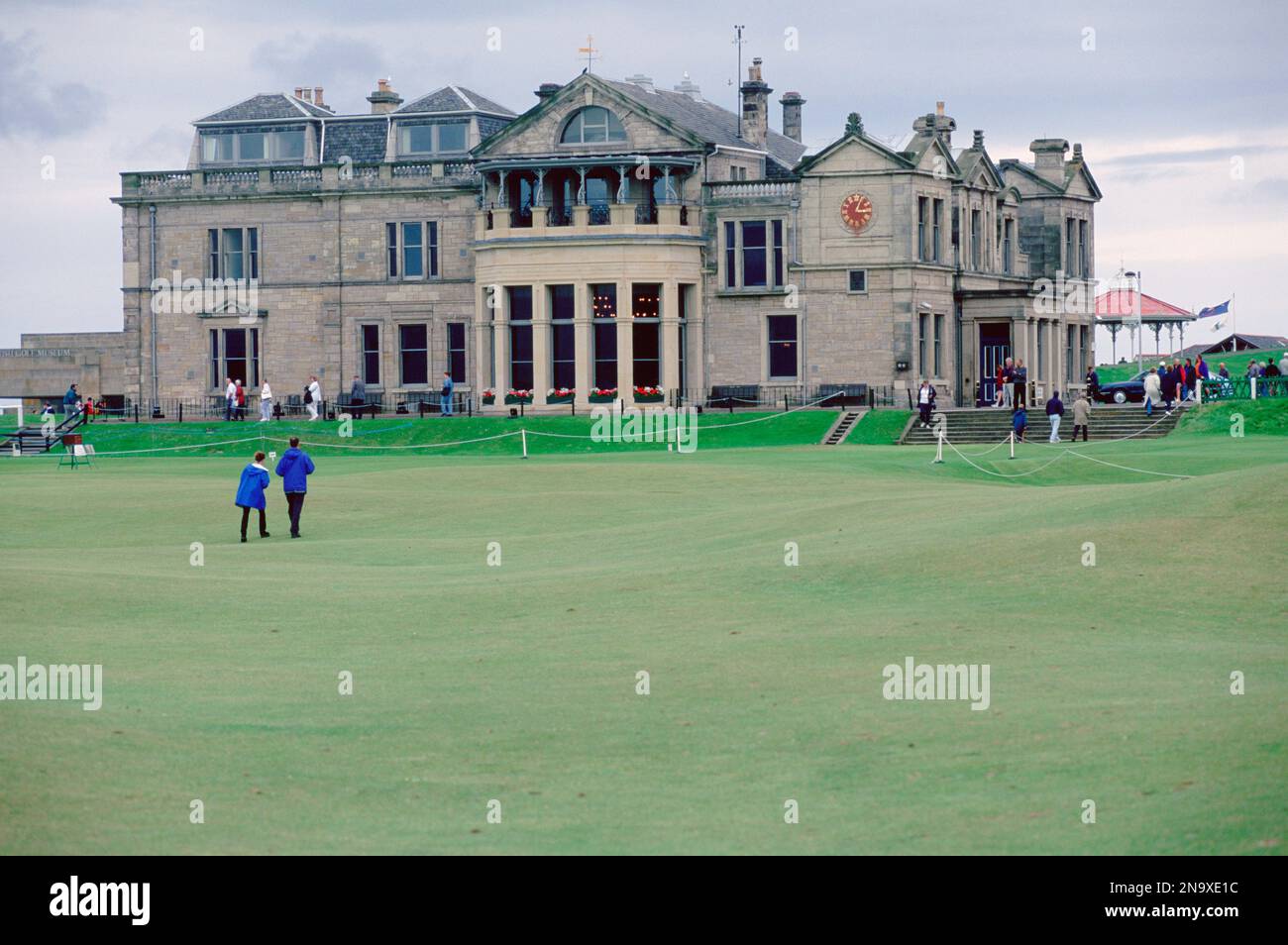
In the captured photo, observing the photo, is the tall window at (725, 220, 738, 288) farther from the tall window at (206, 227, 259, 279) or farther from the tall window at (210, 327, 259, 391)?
the tall window at (210, 327, 259, 391)

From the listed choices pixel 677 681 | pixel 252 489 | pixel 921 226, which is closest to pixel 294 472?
pixel 252 489

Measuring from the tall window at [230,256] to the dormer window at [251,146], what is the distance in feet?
15.0

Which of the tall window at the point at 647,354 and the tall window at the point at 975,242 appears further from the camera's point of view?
the tall window at the point at 975,242

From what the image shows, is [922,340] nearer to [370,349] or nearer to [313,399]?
[370,349]

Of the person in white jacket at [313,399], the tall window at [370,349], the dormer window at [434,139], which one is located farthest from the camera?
the dormer window at [434,139]

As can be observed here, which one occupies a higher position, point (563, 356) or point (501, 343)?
point (501, 343)

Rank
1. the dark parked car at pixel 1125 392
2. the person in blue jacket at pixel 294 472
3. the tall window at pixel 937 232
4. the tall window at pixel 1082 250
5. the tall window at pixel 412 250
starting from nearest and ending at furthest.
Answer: the person in blue jacket at pixel 294 472 < the tall window at pixel 937 232 < the dark parked car at pixel 1125 392 < the tall window at pixel 412 250 < the tall window at pixel 1082 250

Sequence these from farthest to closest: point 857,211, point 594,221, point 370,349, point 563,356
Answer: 1. point 370,349
2. point 563,356
3. point 594,221
4. point 857,211

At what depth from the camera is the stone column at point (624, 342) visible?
65.2 meters

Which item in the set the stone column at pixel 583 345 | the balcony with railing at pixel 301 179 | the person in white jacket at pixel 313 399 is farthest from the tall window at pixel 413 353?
the stone column at pixel 583 345

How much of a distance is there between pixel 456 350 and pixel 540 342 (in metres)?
6.31

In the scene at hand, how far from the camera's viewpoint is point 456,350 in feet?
234

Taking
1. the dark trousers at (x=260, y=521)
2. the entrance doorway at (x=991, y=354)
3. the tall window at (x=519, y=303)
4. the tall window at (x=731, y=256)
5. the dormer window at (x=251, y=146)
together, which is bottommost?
the dark trousers at (x=260, y=521)

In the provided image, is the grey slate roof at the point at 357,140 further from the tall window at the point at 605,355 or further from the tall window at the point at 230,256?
the tall window at the point at 605,355
